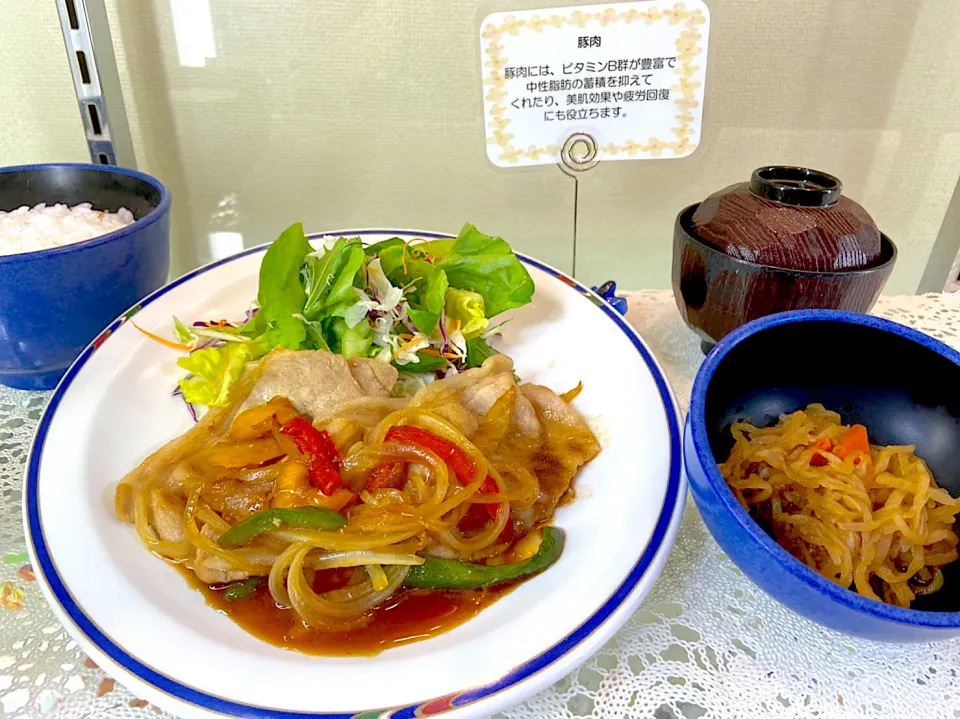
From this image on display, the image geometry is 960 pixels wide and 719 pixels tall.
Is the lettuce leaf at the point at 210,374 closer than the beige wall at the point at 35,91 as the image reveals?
Yes

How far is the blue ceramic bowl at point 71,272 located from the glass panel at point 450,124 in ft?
2.00

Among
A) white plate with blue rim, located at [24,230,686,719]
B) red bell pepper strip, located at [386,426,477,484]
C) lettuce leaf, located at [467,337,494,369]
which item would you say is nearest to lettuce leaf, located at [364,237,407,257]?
lettuce leaf, located at [467,337,494,369]

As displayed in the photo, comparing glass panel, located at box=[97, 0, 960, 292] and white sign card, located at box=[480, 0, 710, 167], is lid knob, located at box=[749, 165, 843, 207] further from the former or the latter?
glass panel, located at box=[97, 0, 960, 292]

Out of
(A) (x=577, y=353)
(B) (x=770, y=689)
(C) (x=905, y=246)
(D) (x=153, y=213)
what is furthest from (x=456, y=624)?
(C) (x=905, y=246)

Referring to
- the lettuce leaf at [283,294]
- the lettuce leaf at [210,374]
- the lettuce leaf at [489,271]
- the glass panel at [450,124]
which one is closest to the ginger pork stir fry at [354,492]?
the lettuce leaf at [210,374]

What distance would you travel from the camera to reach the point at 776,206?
1552 millimetres

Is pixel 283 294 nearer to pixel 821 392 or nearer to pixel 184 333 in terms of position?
pixel 184 333

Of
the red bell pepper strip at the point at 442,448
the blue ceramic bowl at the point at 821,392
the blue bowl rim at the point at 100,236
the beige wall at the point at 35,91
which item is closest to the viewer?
the blue ceramic bowl at the point at 821,392

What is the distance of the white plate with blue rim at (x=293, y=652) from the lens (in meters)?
0.97

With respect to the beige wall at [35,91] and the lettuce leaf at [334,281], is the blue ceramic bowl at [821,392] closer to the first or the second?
the lettuce leaf at [334,281]

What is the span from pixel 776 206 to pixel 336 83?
5.43ft

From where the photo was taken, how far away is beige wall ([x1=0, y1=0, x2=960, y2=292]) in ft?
7.60

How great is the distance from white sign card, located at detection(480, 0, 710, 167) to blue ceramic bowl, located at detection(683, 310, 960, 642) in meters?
0.74

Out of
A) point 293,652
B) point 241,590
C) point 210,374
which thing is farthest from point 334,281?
point 293,652
